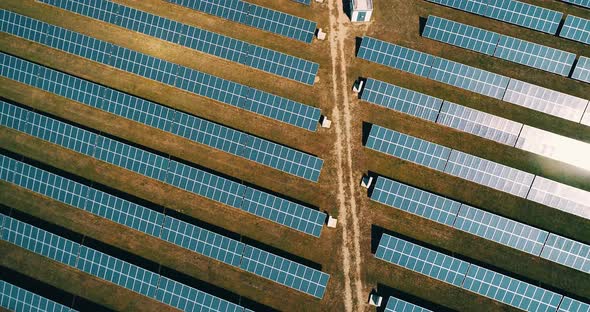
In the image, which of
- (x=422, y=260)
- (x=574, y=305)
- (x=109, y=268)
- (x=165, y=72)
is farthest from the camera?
(x=165, y=72)

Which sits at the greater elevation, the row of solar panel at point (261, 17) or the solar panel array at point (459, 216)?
the row of solar panel at point (261, 17)

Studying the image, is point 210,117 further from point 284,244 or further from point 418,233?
point 418,233

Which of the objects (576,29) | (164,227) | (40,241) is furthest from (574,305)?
(40,241)

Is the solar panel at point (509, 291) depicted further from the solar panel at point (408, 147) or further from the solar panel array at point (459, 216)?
the solar panel at point (408, 147)

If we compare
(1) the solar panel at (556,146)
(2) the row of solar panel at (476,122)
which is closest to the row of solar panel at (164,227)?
(2) the row of solar panel at (476,122)

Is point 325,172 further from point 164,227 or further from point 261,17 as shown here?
point 261,17

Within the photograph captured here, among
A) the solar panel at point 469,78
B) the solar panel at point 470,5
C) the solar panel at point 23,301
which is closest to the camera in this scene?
the solar panel at point 469,78

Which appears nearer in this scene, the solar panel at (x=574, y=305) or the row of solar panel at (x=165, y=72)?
the solar panel at (x=574, y=305)
